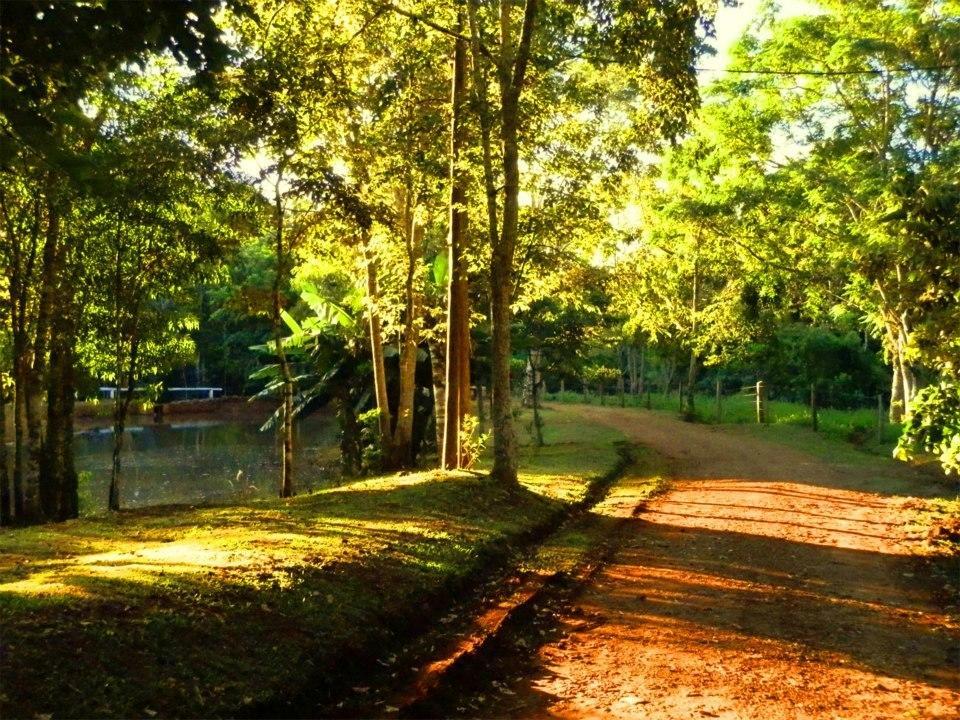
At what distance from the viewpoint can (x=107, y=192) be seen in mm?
5500

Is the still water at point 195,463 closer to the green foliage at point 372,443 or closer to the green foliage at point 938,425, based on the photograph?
the green foliage at point 372,443

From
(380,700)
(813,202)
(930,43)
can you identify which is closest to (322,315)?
(813,202)

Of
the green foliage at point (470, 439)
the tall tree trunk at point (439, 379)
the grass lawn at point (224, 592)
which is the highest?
the tall tree trunk at point (439, 379)

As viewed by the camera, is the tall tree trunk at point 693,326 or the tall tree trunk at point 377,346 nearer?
the tall tree trunk at point 377,346

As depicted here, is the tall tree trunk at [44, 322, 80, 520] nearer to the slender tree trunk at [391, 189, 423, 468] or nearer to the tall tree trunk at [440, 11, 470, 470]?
the slender tree trunk at [391, 189, 423, 468]

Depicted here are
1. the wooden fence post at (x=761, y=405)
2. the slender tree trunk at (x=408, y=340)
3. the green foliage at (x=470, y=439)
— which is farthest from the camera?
the wooden fence post at (x=761, y=405)

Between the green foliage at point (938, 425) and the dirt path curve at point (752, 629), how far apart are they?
1216mm

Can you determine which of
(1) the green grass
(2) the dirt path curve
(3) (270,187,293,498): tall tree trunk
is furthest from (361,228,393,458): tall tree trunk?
(1) the green grass

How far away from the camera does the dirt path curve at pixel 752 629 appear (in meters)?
5.70

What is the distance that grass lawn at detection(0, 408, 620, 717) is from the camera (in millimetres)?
4844

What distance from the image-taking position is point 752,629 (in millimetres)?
7207

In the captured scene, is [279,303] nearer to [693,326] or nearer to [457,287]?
[457,287]

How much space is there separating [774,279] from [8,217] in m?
18.7

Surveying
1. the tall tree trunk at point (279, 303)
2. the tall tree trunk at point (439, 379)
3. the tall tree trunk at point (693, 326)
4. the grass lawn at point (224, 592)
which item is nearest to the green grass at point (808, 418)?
the tall tree trunk at point (693, 326)
